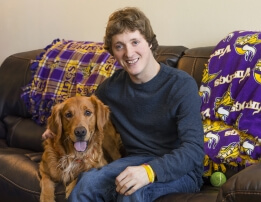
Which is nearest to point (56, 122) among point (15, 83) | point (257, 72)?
point (257, 72)

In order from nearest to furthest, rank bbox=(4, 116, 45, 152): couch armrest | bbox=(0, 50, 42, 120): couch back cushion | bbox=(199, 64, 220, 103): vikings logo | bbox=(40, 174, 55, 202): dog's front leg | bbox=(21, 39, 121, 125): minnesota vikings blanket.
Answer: bbox=(40, 174, 55, 202): dog's front leg < bbox=(199, 64, 220, 103): vikings logo < bbox=(21, 39, 121, 125): minnesota vikings blanket < bbox=(4, 116, 45, 152): couch armrest < bbox=(0, 50, 42, 120): couch back cushion

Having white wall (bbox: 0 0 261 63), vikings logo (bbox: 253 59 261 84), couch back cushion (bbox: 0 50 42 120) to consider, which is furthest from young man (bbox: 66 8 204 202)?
couch back cushion (bbox: 0 50 42 120)

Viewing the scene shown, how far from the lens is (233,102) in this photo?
1.92 m

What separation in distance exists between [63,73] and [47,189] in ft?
3.67

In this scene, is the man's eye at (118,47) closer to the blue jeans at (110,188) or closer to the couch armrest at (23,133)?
the blue jeans at (110,188)

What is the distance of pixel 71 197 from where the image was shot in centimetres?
157

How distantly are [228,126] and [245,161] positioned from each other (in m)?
0.21

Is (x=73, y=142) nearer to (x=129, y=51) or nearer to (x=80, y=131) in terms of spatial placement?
(x=80, y=131)

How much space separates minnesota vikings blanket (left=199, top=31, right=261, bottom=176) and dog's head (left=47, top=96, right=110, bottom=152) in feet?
1.76

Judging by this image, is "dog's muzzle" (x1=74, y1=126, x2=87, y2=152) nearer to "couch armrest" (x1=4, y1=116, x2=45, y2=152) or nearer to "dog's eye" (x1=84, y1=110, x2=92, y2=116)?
"dog's eye" (x1=84, y1=110, x2=92, y2=116)

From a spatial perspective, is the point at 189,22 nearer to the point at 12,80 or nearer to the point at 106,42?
the point at 106,42

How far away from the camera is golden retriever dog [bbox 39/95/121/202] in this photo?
6.05 ft

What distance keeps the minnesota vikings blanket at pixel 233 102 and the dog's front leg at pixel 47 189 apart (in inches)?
29.4

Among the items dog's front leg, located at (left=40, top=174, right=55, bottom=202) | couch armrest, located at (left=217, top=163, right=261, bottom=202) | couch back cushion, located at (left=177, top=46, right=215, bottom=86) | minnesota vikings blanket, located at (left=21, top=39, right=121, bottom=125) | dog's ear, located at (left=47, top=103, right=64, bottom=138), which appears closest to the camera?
couch armrest, located at (left=217, top=163, right=261, bottom=202)
